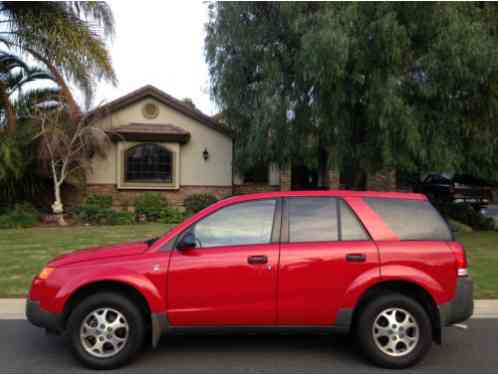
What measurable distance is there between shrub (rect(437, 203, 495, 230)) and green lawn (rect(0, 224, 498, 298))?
135 cm

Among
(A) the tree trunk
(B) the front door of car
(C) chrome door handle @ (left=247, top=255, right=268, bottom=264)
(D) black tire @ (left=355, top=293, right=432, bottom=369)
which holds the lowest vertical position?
(D) black tire @ (left=355, top=293, right=432, bottom=369)

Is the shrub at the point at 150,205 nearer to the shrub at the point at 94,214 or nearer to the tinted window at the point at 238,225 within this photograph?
the shrub at the point at 94,214

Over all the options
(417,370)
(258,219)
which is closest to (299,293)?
(258,219)

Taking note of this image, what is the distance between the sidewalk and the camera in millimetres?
5738

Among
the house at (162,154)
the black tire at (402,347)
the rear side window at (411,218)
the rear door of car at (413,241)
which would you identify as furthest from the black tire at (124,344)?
the house at (162,154)

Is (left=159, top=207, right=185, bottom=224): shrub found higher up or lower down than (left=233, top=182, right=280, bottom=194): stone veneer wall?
lower down

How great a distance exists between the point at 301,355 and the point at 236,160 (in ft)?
35.9

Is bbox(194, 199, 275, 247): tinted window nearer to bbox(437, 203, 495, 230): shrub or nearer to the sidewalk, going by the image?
the sidewalk

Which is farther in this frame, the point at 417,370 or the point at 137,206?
the point at 137,206

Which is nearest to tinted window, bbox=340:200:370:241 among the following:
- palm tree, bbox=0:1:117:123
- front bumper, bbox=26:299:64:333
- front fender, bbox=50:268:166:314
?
front fender, bbox=50:268:166:314

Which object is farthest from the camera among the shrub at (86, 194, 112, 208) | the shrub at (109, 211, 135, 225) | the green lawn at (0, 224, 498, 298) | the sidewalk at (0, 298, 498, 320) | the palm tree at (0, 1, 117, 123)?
the shrub at (86, 194, 112, 208)

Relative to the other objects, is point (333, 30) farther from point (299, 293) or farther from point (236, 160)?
point (299, 293)

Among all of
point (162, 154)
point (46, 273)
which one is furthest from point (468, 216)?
point (46, 273)

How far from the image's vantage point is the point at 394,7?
9.99m
